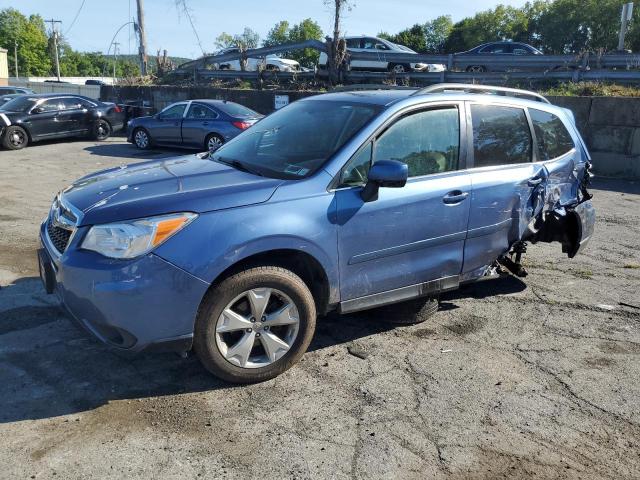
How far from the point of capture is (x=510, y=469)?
3.13m

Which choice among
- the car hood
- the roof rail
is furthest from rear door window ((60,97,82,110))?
the roof rail

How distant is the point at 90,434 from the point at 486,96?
12.7ft

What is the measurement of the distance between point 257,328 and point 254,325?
29mm

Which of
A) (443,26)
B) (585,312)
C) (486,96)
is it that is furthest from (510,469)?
(443,26)

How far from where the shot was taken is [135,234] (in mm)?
3469

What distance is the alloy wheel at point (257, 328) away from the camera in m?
3.69

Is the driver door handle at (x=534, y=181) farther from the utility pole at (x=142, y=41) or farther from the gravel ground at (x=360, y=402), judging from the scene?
the utility pole at (x=142, y=41)

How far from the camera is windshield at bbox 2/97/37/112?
16.5m

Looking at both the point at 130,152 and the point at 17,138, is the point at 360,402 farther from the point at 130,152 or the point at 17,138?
the point at 17,138

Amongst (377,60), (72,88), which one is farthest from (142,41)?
(377,60)

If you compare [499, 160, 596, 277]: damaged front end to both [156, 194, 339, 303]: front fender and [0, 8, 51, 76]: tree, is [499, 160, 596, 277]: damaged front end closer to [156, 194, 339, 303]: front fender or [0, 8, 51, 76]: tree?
[156, 194, 339, 303]: front fender

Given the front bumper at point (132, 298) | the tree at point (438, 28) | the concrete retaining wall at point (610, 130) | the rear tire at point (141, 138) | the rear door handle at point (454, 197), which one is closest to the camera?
the front bumper at point (132, 298)

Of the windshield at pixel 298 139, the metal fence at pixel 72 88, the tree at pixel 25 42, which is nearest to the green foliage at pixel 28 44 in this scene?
the tree at pixel 25 42

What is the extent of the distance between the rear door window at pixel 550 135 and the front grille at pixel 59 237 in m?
3.86
